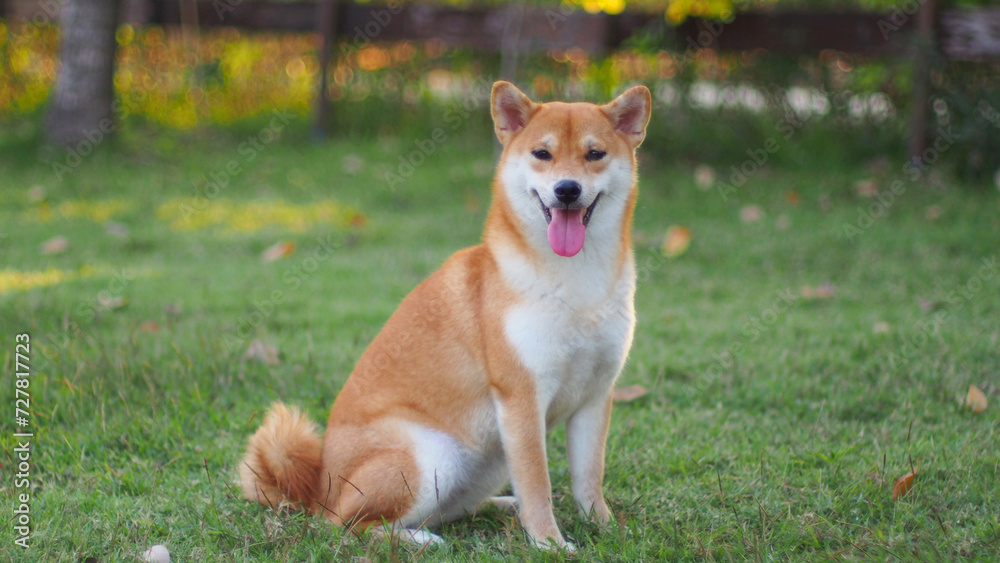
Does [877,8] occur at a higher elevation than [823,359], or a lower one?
higher

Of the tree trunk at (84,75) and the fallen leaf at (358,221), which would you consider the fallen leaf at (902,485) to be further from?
the tree trunk at (84,75)

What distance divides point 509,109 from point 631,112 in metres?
0.44

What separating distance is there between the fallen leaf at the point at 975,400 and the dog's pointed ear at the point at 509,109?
2313mm

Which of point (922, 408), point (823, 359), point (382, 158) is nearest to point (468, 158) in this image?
point (382, 158)

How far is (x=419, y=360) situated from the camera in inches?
116

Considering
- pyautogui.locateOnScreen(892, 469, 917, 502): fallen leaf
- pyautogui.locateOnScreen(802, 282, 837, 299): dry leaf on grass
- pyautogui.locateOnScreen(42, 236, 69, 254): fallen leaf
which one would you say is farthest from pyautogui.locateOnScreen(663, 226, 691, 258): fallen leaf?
pyautogui.locateOnScreen(42, 236, 69, 254): fallen leaf

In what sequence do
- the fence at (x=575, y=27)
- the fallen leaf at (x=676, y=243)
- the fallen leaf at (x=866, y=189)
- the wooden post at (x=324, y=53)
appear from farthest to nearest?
the wooden post at (x=324, y=53)
the fence at (x=575, y=27)
the fallen leaf at (x=866, y=189)
the fallen leaf at (x=676, y=243)

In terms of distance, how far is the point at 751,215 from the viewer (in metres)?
6.72

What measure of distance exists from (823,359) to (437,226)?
11.0ft

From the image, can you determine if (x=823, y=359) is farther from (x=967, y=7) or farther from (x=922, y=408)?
(x=967, y=7)

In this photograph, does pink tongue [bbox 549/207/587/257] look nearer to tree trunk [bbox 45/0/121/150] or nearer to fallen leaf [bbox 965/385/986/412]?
fallen leaf [bbox 965/385/986/412]

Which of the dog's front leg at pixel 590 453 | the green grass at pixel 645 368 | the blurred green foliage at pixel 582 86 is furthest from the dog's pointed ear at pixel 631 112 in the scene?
Answer: the blurred green foliage at pixel 582 86

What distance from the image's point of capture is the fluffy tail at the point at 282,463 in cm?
295

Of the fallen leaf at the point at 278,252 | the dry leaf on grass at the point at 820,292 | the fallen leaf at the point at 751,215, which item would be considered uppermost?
the dry leaf on grass at the point at 820,292
